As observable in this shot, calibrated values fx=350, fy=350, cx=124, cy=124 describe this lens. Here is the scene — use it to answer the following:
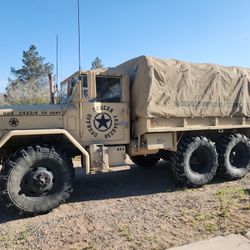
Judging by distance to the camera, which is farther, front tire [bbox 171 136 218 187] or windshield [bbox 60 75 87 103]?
front tire [bbox 171 136 218 187]

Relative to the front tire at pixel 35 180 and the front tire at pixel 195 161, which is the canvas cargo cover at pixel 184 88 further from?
the front tire at pixel 35 180

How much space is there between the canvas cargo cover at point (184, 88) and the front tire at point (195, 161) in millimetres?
650

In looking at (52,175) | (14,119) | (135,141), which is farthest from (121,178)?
(14,119)

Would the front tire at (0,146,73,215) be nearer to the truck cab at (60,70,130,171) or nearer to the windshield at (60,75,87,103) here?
the truck cab at (60,70,130,171)

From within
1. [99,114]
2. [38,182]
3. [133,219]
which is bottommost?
[133,219]

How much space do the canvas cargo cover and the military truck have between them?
0.02 metres

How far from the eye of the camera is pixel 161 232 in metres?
5.08

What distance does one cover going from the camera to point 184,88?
7.86 metres

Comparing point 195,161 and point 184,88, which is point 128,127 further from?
point 195,161

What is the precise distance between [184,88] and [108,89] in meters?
1.76

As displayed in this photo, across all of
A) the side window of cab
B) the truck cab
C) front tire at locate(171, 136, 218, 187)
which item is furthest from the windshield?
front tire at locate(171, 136, 218, 187)

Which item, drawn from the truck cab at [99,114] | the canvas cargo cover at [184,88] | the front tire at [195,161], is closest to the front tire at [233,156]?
the front tire at [195,161]

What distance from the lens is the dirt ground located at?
4836mm

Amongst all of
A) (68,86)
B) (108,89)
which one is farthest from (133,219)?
(68,86)
